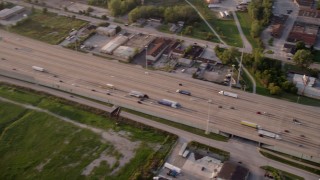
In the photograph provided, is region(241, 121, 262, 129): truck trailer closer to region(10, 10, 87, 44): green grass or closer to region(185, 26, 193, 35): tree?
region(185, 26, 193, 35): tree

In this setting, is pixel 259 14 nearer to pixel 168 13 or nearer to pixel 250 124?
pixel 168 13

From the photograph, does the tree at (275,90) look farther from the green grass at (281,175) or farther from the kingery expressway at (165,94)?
the green grass at (281,175)

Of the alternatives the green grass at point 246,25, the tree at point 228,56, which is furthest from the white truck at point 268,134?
the green grass at point 246,25

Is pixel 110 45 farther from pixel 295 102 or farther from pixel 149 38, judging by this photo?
pixel 295 102

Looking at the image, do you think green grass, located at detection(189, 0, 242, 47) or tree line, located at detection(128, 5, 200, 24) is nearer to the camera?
green grass, located at detection(189, 0, 242, 47)

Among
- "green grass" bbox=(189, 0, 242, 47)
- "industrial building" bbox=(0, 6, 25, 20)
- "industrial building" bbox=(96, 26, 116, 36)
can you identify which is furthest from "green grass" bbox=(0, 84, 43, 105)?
"green grass" bbox=(189, 0, 242, 47)
